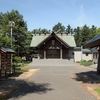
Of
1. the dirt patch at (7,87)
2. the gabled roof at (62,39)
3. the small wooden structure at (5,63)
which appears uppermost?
the gabled roof at (62,39)

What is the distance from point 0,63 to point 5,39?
18108 mm

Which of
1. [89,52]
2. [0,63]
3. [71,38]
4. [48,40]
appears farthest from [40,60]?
[0,63]

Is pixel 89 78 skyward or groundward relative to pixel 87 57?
groundward

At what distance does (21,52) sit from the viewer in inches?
2729

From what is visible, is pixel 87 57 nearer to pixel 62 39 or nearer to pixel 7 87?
pixel 62 39

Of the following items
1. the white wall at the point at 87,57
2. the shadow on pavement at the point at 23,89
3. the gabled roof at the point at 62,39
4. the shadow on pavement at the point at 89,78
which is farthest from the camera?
the white wall at the point at 87,57

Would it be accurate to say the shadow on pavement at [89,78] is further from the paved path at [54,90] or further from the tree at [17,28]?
the tree at [17,28]

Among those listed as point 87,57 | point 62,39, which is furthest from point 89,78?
point 87,57

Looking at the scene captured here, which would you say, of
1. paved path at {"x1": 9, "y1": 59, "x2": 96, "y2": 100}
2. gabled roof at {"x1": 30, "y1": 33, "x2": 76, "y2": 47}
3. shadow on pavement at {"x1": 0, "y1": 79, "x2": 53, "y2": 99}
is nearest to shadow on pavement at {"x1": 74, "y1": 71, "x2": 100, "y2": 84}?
paved path at {"x1": 9, "y1": 59, "x2": 96, "y2": 100}

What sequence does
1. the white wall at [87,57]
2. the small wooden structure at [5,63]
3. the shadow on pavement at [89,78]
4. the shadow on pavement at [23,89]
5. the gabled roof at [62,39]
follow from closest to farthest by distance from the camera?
1. the shadow on pavement at [23,89]
2. the shadow on pavement at [89,78]
3. the small wooden structure at [5,63]
4. the gabled roof at [62,39]
5. the white wall at [87,57]

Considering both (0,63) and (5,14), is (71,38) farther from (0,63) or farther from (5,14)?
(0,63)

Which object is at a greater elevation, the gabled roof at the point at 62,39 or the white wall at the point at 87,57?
the gabled roof at the point at 62,39

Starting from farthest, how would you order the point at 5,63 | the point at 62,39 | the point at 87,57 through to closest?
the point at 87,57
the point at 62,39
the point at 5,63

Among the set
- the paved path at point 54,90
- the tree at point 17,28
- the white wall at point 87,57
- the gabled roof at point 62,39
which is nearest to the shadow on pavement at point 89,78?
the paved path at point 54,90
